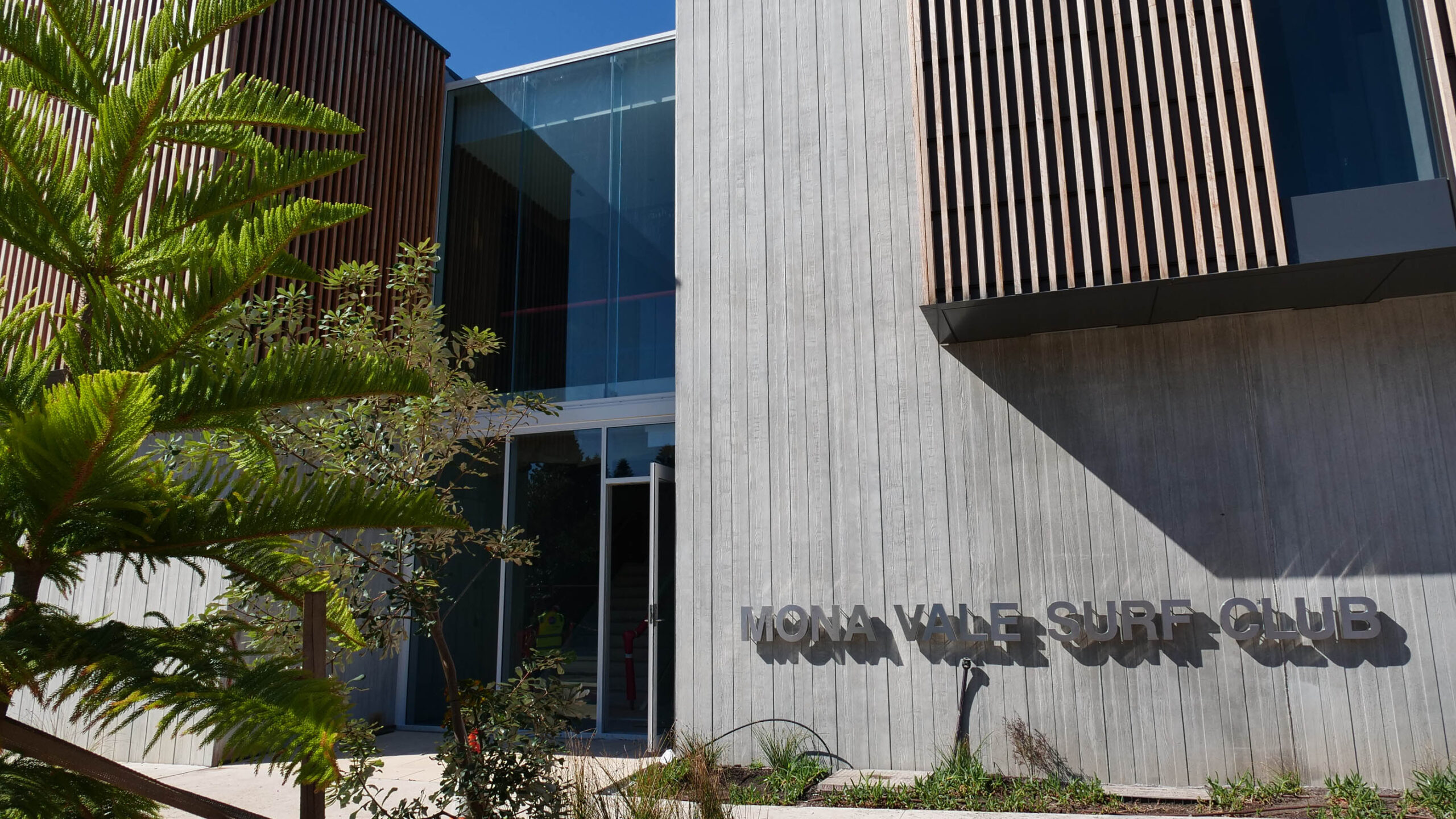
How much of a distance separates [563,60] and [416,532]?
7.12 metres

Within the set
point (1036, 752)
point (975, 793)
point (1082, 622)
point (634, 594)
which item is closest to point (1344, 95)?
point (1082, 622)

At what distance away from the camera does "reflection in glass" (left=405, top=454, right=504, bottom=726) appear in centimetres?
888

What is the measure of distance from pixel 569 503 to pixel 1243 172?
5.88m

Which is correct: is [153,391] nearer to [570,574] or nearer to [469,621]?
[570,574]

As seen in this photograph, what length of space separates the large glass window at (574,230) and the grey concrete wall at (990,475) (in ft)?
4.59

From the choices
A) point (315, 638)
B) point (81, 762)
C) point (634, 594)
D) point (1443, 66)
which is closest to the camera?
point (81, 762)

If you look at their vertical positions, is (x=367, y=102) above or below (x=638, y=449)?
above

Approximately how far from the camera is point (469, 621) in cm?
895

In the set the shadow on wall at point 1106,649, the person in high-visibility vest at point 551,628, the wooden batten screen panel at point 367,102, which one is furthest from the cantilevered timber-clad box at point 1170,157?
the wooden batten screen panel at point 367,102

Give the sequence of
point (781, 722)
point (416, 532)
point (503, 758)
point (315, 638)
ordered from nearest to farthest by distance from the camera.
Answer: point (315, 638), point (503, 758), point (416, 532), point (781, 722)

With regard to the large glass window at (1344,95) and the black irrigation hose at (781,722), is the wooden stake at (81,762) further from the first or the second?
the large glass window at (1344,95)

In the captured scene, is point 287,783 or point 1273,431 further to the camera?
point 287,783

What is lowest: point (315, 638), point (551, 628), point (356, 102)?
point (551, 628)

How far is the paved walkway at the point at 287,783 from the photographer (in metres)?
6.08
